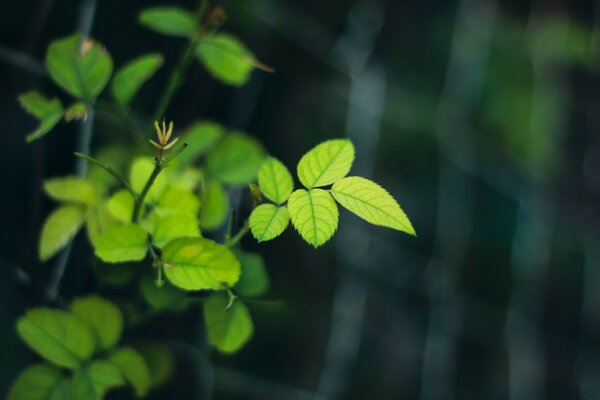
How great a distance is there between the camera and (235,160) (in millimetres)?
817

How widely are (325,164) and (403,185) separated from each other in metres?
0.75

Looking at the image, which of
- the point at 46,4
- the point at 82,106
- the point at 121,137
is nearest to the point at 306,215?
the point at 82,106

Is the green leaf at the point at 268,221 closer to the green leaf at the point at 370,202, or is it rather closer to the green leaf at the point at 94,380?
the green leaf at the point at 370,202

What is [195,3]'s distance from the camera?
38.9 inches

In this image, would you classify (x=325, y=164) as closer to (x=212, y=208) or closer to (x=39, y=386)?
(x=212, y=208)

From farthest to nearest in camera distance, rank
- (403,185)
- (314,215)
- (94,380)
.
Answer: (403,185) → (94,380) → (314,215)

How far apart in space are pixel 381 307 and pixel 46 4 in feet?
2.80

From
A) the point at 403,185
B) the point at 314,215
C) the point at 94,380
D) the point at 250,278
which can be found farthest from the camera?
the point at 403,185

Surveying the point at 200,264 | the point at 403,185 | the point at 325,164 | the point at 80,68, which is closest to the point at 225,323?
the point at 200,264

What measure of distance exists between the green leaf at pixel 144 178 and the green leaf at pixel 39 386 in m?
0.22

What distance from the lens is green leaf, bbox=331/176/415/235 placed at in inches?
22.0

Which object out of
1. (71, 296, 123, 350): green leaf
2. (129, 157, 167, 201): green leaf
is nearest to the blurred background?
(71, 296, 123, 350): green leaf

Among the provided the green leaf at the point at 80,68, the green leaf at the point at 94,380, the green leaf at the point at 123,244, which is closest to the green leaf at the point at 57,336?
the green leaf at the point at 94,380

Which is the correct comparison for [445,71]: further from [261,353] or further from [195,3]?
[261,353]
